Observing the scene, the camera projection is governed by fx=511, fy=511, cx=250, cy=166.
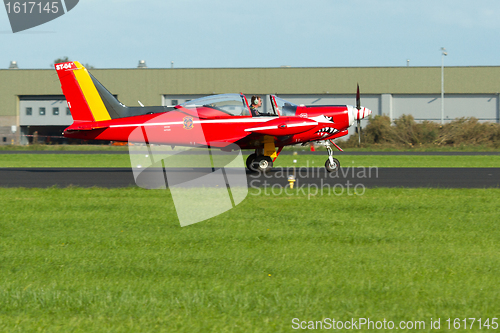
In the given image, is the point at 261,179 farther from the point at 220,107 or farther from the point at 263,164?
the point at 220,107

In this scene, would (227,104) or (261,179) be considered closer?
(261,179)

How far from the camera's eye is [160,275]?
4855mm

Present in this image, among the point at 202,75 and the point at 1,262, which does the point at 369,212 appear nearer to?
the point at 1,262

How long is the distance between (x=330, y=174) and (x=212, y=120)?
4010 mm

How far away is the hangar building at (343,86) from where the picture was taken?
4950 centimetres

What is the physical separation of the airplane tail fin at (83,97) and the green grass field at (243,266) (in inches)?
296

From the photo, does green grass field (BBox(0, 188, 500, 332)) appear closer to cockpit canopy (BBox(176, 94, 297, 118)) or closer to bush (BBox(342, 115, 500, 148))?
cockpit canopy (BBox(176, 94, 297, 118))

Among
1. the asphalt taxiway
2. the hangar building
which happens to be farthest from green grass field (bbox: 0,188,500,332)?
the hangar building

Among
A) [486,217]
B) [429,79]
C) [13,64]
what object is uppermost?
[13,64]

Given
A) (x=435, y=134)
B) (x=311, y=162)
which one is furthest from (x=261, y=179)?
(x=435, y=134)

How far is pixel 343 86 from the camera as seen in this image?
49.9 meters

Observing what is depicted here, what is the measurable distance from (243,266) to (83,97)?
12442mm

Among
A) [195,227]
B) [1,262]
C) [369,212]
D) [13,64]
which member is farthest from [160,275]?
[13,64]

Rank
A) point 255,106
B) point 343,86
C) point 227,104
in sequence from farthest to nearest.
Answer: point 343,86, point 255,106, point 227,104
